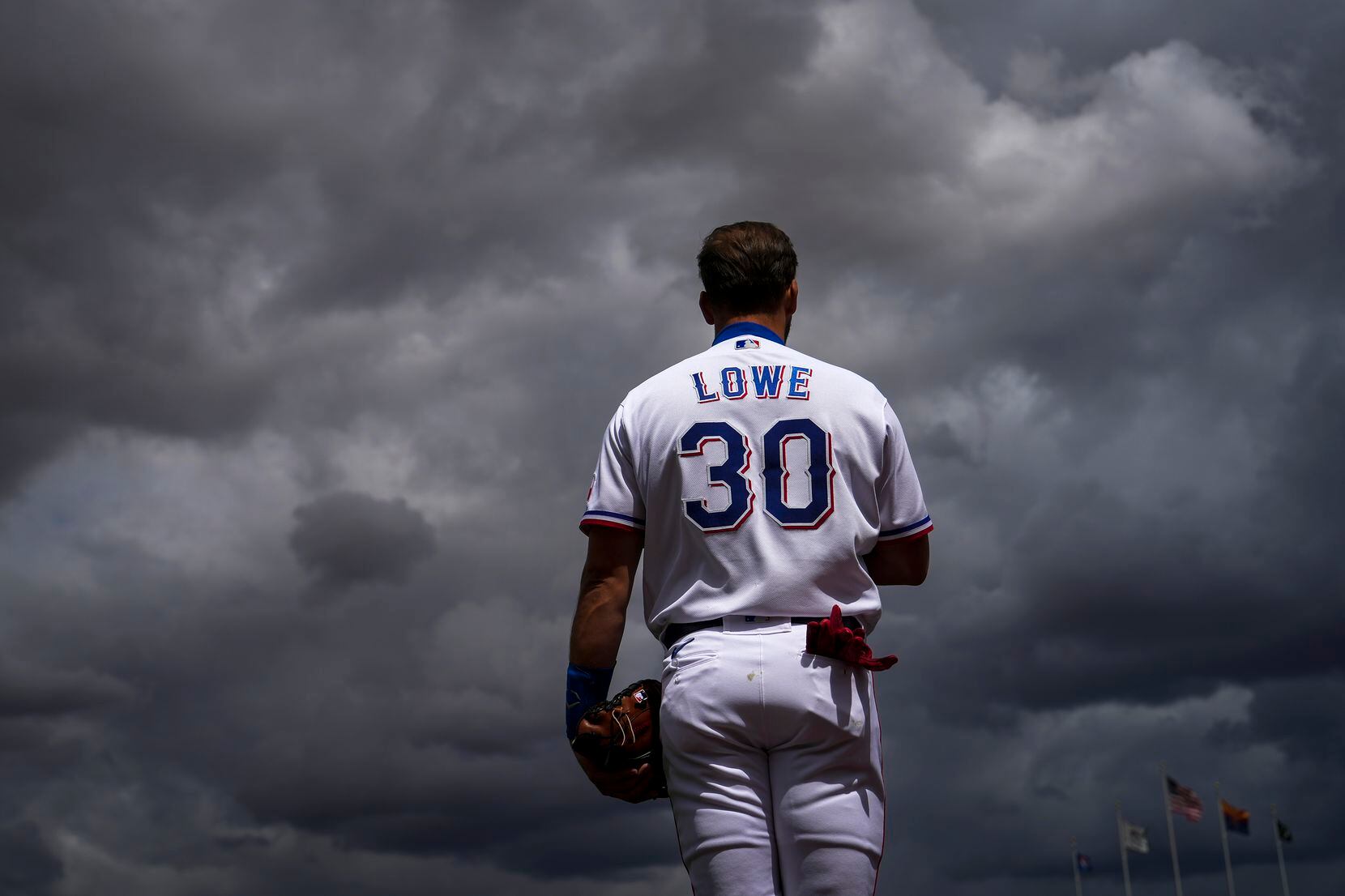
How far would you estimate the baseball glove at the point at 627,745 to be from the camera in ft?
15.1

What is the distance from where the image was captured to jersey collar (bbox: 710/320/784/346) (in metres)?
5.04

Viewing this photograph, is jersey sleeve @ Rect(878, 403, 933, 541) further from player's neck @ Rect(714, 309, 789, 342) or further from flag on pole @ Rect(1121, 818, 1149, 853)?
flag on pole @ Rect(1121, 818, 1149, 853)

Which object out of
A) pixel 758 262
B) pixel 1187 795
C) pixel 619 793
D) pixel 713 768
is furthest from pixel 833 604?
pixel 1187 795

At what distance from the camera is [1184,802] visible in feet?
210

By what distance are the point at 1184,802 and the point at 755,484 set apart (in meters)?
66.5

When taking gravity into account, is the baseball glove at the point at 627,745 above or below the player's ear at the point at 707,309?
below

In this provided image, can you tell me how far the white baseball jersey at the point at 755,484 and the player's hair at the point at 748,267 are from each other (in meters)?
0.18

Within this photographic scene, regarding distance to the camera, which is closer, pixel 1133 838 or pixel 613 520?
pixel 613 520

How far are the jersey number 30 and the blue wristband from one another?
2.26ft

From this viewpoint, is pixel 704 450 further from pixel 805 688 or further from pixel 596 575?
pixel 805 688

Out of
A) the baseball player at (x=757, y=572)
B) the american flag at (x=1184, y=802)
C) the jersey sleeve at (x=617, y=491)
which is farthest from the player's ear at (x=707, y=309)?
the american flag at (x=1184, y=802)

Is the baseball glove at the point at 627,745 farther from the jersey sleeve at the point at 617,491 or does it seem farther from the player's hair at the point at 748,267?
the player's hair at the point at 748,267

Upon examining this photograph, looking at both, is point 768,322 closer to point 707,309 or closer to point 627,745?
point 707,309

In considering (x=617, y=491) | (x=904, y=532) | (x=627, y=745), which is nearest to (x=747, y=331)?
(x=617, y=491)
